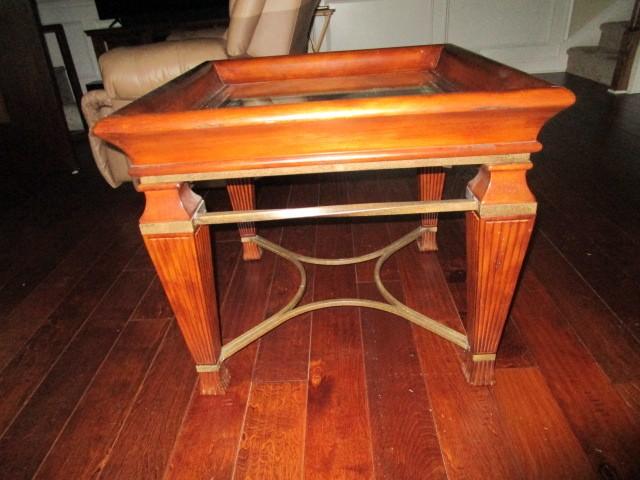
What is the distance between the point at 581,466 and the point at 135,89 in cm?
153

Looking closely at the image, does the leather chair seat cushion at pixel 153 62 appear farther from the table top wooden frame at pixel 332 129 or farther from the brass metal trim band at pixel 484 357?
the brass metal trim band at pixel 484 357

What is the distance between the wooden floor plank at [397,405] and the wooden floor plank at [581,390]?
266mm

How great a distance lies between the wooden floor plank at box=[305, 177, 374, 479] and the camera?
2.35ft

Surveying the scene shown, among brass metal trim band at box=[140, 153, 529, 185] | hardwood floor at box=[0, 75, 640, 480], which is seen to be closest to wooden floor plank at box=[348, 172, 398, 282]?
hardwood floor at box=[0, 75, 640, 480]

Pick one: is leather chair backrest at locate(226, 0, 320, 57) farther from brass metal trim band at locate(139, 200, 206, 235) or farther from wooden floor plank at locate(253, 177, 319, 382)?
brass metal trim band at locate(139, 200, 206, 235)

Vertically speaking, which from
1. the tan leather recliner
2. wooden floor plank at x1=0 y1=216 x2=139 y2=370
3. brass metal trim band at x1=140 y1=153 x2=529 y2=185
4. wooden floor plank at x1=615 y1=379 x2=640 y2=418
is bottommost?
wooden floor plank at x1=0 y1=216 x2=139 y2=370

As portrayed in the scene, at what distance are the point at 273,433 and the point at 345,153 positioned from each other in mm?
540

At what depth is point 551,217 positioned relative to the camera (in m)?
1.50

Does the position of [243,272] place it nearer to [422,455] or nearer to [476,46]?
[422,455]

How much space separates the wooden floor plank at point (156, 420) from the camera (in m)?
0.74

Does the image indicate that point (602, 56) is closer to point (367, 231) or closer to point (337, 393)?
→ point (367, 231)

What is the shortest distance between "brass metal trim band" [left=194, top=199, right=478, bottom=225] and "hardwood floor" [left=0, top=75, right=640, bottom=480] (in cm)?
39

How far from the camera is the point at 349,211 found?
70 centimetres

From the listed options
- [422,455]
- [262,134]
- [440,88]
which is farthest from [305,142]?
[422,455]
